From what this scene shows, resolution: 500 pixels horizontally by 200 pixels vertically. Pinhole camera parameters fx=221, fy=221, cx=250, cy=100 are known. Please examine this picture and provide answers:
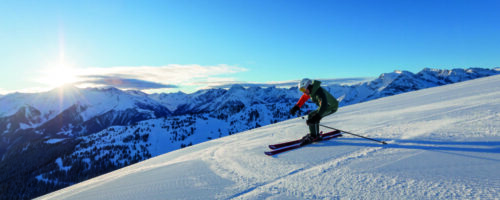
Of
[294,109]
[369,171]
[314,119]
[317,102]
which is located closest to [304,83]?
[317,102]

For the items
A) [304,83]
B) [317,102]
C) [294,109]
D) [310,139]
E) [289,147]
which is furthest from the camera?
[294,109]

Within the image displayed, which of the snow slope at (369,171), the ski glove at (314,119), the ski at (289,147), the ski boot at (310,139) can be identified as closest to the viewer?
the snow slope at (369,171)

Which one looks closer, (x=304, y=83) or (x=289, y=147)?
(x=289, y=147)

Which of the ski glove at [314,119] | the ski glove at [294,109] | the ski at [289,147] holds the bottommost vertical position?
the ski at [289,147]

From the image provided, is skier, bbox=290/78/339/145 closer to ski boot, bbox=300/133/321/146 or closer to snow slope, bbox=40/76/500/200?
ski boot, bbox=300/133/321/146

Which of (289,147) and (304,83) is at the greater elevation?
(304,83)

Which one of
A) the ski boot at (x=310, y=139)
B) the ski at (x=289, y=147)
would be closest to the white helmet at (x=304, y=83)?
the ski boot at (x=310, y=139)

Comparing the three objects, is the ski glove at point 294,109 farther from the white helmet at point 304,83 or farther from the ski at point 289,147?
the ski at point 289,147

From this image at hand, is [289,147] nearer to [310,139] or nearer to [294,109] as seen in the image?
[310,139]

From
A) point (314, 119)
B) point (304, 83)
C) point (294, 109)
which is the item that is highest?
point (304, 83)

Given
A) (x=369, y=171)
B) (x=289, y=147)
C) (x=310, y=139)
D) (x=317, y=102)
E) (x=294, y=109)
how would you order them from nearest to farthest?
1. (x=369, y=171)
2. (x=289, y=147)
3. (x=310, y=139)
4. (x=317, y=102)
5. (x=294, y=109)

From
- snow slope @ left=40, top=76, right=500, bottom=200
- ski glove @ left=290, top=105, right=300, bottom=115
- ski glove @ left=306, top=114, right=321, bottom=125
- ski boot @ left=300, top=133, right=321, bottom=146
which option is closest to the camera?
snow slope @ left=40, top=76, right=500, bottom=200

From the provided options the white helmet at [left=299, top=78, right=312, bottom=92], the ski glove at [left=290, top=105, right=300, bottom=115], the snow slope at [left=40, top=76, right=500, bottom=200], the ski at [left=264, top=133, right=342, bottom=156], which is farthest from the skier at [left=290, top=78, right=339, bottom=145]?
the ski glove at [left=290, top=105, right=300, bottom=115]

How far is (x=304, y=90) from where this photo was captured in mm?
7660
